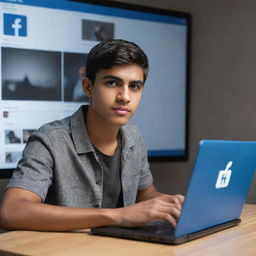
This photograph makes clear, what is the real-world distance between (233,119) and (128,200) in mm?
998

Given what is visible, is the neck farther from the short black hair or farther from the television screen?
the television screen

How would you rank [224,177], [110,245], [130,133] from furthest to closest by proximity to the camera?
[130,133], [224,177], [110,245]

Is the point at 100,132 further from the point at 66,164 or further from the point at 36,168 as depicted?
the point at 36,168

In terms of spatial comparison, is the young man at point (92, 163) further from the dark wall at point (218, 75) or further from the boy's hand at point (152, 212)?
the dark wall at point (218, 75)

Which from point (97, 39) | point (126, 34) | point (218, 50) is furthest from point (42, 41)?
point (218, 50)

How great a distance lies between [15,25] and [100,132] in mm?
570

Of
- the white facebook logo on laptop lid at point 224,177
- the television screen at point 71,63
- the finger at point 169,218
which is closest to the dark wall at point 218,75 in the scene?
the television screen at point 71,63

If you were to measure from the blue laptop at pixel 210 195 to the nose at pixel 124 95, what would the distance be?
403 mm

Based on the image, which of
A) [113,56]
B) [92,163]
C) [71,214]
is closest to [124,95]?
[113,56]

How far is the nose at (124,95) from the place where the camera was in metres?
1.70

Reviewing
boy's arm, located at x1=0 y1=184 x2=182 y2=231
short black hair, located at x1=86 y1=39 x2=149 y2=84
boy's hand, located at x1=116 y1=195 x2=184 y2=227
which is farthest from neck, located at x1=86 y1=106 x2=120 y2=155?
boy's hand, located at x1=116 y1=195 x2=184 y2=227

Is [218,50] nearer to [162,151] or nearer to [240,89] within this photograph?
[240,89]

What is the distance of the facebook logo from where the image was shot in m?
2.07

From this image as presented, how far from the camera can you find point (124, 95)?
66.8 inches
